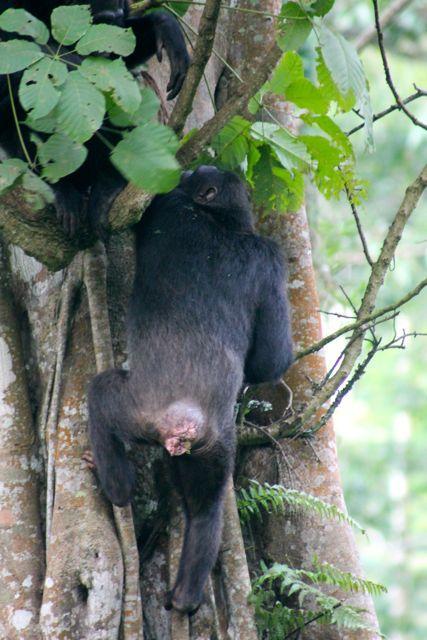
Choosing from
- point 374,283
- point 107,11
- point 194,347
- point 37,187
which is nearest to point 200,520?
point 194,347

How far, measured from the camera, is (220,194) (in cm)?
425

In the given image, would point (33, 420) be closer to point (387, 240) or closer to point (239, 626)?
point (239, 626)

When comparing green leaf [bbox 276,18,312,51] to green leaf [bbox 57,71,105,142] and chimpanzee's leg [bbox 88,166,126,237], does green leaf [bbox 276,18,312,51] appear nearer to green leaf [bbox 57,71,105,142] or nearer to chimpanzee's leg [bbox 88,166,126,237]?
green leaf [bbox 57,71,105,142]

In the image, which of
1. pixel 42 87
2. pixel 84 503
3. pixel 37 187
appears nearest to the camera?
pixel 42 87

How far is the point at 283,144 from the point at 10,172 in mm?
1394

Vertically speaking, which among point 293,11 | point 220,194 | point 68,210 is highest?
point 220,194

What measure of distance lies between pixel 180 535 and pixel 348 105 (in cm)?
199

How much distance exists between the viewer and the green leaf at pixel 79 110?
2.91 meters

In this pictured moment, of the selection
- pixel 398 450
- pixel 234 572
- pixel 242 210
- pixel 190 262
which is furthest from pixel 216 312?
pixel 398 450

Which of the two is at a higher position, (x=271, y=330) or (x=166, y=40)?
(x=166, y=40)

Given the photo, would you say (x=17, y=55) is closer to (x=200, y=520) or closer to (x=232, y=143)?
(x=232, y=143)

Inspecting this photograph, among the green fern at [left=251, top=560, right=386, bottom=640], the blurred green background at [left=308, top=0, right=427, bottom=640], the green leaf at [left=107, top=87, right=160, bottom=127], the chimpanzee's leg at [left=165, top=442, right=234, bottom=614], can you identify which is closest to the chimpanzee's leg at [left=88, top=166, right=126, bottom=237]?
the green leaf at [left=107, top=87, right=160, bottom=127]

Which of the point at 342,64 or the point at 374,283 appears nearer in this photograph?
the point at 342,64

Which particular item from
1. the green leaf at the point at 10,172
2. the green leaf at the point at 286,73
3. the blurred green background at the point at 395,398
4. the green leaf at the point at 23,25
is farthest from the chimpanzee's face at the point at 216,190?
the blurred green background at the point at 395,398
